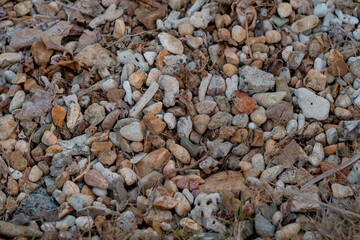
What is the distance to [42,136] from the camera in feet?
7.09

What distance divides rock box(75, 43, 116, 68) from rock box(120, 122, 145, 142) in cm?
43

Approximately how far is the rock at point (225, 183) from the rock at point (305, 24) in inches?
37.3

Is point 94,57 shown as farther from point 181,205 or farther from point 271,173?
point 271,173

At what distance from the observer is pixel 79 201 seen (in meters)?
1.95

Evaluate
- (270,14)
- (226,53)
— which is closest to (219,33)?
(226,53)

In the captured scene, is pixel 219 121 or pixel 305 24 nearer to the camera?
pixel 219 121

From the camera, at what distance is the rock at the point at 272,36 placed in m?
2.47

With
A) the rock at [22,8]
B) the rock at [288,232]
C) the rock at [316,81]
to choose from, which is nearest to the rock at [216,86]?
the rock at [316,81]

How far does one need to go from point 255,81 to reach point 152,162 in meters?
0.68

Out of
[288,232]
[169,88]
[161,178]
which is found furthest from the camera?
[169,88]

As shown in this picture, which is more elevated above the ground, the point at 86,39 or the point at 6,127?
the point at 86,39

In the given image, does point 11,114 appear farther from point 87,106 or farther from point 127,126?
point 127,126

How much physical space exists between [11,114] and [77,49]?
51 cm

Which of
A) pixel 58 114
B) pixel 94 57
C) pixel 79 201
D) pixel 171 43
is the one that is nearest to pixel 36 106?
pixel 58 114
